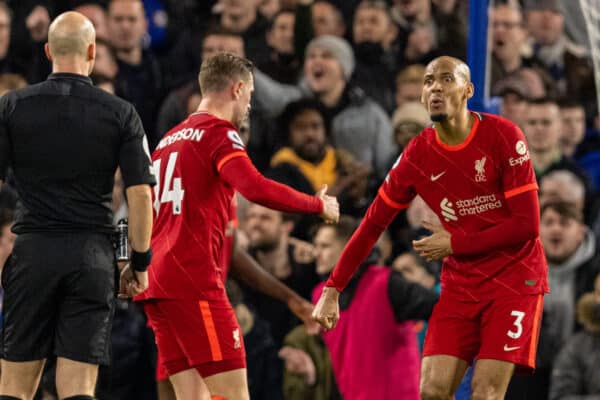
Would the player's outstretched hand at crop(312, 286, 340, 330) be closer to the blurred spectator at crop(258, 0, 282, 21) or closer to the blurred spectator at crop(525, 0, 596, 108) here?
the blurred spectator at crop(258, 0, 282, 21)

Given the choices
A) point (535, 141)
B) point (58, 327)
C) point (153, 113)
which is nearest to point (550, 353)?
point (535, 141)

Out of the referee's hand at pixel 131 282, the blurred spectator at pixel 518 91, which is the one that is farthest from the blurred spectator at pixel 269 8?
the referee's hand at pixel 131 282

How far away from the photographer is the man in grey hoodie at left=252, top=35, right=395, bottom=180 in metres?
11.8

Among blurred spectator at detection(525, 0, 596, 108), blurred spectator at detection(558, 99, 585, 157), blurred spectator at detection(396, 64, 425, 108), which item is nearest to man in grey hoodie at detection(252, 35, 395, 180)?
blurred spectator at detection(396, 64, 425, 108)

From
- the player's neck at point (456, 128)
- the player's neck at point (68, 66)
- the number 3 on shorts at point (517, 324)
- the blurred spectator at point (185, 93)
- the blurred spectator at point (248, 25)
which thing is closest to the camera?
the player's neck at point (68, 66)

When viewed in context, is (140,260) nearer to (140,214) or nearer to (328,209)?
(140,214)

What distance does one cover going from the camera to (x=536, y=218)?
7383mm

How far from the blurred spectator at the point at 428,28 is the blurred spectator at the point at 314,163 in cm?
169

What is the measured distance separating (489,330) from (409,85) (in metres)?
5.10

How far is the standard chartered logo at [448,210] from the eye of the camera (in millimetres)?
7672

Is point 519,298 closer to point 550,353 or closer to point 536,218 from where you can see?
point 536,218

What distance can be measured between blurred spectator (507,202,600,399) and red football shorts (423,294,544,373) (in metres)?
3.11

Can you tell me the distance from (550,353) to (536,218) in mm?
3507

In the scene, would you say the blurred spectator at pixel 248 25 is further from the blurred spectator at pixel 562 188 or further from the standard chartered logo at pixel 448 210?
the standard chartered logo at pixel 448 210
